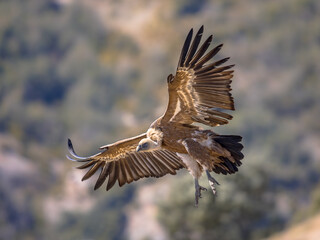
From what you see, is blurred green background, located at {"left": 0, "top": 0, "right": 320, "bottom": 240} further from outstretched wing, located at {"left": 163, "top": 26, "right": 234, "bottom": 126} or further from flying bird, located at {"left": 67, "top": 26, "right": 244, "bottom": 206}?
outstretched wing, located at {"left": 163, "top": 26, "right": 234, "bottom": 126}

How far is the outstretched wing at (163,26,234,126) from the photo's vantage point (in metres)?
11.4

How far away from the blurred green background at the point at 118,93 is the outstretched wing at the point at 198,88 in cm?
3862

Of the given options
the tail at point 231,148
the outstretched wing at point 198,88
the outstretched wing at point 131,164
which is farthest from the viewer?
the outstretched wing at point 131,164

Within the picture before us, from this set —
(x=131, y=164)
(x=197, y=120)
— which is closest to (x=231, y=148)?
(x=197, y=120)

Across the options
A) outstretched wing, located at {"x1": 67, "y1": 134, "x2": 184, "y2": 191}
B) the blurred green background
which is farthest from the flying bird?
the blurred green background

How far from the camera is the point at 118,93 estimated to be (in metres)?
90.7

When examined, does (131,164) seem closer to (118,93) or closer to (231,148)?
(231,148)

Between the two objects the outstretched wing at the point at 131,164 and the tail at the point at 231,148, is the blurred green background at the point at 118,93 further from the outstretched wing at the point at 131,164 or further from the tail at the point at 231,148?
the tail at the point at 231,148

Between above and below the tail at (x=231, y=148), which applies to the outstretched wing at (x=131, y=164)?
above

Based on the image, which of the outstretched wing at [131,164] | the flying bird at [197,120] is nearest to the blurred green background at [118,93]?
the outstretched wing at [131,164]

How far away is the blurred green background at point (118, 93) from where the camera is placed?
68250 millimetres

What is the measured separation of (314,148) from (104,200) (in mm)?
24507

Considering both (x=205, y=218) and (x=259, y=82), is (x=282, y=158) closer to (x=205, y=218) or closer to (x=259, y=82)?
(x=259, y=82)

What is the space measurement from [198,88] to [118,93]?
79216 mm
